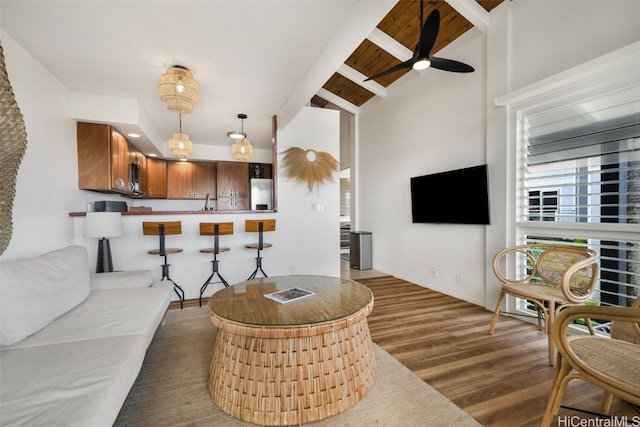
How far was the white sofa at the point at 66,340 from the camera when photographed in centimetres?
103

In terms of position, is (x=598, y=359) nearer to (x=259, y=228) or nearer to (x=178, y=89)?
(x=259, y=228)

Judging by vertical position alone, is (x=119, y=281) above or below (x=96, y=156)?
below

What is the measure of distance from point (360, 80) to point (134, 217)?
4.06 m

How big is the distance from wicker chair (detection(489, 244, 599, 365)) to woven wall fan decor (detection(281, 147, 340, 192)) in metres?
2.67

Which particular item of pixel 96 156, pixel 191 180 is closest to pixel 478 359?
pixel 96 156

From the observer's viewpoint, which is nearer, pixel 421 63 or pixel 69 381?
pixel 69 381

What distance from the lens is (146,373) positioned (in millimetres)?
1930

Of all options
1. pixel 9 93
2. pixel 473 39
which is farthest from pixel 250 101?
pixel 473 39

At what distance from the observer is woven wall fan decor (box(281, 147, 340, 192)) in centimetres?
431

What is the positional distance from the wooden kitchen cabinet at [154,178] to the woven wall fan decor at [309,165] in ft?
10.3

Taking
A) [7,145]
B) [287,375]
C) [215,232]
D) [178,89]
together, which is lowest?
[287,375]

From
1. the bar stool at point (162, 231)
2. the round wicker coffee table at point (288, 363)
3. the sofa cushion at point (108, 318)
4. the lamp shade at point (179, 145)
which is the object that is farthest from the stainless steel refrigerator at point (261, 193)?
the round wicker coffee table at point (288, 363)

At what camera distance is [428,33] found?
2.30 meters

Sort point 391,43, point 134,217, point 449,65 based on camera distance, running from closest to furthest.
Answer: point 449,65
point 134,217
point 391,43
